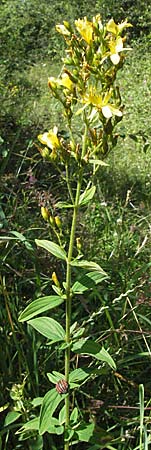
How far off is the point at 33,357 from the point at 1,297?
242 mm

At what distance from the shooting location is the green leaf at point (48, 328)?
111 cm

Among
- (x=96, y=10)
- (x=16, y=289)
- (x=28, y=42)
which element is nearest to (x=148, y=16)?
(x=96, y=10)

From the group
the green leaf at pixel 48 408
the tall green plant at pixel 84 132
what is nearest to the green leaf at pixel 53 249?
the tall green plant at pixel 84 132

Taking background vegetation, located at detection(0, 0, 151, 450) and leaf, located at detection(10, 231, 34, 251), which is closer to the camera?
background vegetation, located at detection(0, 0, 151, 450)

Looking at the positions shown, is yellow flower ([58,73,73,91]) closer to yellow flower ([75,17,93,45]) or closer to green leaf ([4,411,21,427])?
yellow flower ([75,17,93,45])

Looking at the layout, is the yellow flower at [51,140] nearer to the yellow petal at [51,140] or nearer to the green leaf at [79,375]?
the yellow petal at [51,140]

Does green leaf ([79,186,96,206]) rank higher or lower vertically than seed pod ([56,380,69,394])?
higher

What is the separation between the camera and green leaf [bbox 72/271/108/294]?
1104 millimetres

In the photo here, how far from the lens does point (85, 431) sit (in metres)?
1.15

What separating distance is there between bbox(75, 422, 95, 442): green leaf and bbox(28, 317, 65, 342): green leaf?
18 centimetres

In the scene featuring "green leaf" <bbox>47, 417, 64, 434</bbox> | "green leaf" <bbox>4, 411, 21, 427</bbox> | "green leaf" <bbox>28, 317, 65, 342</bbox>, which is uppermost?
"green leaf" <bbox>28, 317, 65, 342</bbox>

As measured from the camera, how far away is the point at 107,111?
1.01 m

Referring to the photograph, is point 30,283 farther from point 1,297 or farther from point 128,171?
point 128,171

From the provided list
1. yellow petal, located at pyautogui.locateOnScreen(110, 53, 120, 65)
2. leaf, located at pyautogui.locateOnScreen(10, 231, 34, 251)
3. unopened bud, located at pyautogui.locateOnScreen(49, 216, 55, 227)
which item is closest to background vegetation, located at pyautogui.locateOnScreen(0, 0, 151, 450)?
leaf, located at pyautogui.locateOnScreen(10, 231, 34, 251)
